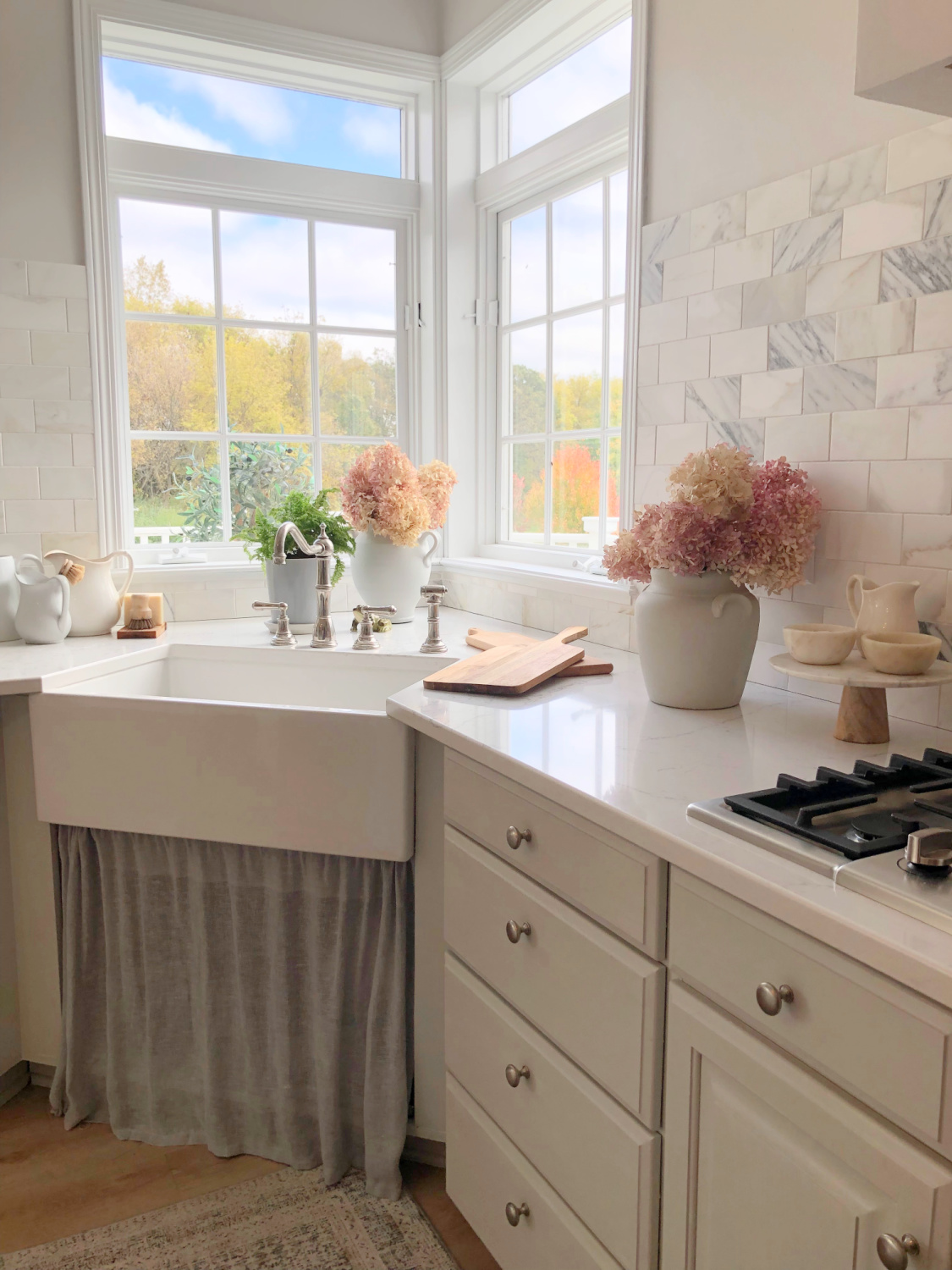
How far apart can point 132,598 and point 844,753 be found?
1.72m

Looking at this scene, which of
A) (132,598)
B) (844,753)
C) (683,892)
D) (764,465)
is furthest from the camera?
(132,598)

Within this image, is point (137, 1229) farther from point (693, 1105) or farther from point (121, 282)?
point (121, 282)

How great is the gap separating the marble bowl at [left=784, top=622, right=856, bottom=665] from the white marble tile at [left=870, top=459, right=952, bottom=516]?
0.85 feet

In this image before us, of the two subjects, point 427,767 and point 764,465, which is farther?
point 427,767

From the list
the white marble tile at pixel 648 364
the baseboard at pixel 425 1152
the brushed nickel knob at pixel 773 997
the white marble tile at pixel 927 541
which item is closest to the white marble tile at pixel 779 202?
the white marble tile at pixel 648 364

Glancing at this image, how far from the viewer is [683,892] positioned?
1038mm

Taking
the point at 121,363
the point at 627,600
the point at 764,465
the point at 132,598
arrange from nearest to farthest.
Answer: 1. the point at 764,465
2. the point at 627,600
3. the point at 132,598
4. the point at 121,363

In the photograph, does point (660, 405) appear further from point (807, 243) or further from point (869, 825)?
point (869, 825)

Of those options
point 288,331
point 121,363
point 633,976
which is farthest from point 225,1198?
point 288,331

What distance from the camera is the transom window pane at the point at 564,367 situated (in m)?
2.48

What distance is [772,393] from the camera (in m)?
1.74

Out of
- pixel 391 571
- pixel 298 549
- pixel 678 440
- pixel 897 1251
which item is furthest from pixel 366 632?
pixel 897 1251

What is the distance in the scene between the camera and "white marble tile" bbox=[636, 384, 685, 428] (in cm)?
198

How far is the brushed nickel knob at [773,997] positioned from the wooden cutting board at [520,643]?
97 centimetres
